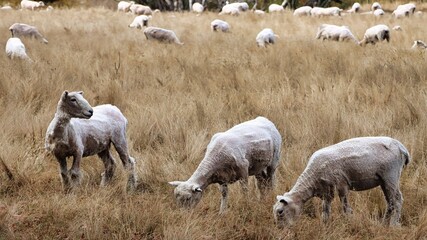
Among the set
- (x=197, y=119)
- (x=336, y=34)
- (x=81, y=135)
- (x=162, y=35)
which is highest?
(x=81, y=135)

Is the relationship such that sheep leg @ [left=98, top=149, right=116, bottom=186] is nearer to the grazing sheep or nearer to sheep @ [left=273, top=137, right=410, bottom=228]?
sheep @ [left=273, top=137, right=410, bottom=228]

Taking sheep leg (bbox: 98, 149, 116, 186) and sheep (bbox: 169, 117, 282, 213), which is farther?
sheep leg (bbox: 98, 149, 116, 186)

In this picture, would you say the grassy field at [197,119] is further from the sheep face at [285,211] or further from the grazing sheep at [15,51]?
the grazing sheep at [15,51]

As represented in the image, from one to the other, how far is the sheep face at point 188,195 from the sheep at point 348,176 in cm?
60

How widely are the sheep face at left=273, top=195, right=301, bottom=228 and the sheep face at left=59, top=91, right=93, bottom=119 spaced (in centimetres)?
161

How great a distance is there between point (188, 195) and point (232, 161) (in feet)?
1.48

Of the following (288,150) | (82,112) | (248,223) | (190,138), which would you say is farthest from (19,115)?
(248,223)

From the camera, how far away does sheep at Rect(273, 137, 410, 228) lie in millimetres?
3646

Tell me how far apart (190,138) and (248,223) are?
2.10 m

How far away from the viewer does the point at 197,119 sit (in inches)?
263

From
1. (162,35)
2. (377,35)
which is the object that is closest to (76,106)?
(162,35)

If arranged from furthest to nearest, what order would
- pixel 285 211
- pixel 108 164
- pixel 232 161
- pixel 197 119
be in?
1. pixel 197 119
2. pixel 108 164
3. pixel 232 161
4. pixel 285 211

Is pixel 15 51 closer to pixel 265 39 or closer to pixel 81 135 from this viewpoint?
pixel 265 39

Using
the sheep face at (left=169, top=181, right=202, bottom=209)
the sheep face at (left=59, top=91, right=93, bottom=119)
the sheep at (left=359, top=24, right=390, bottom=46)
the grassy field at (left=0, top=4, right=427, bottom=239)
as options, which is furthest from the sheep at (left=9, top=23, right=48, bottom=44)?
the sheep face at (left=169, top=181, right=202, bottom=209)
